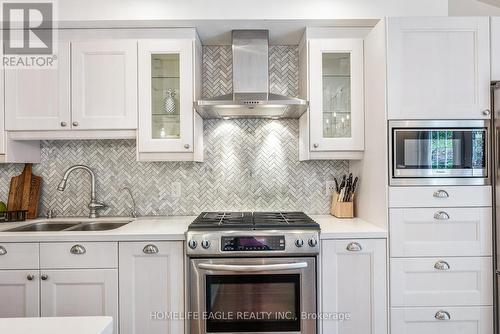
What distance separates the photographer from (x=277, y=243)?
6.58 feet

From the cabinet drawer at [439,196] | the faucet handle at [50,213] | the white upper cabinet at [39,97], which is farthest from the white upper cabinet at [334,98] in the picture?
the faucet handle at [50,213]

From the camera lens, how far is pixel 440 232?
79.9 inches

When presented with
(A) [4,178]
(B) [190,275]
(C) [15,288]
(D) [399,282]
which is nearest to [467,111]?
(D) [399,282]

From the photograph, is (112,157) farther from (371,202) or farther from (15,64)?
(371,202)

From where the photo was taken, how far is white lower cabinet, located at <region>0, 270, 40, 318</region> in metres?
2.01

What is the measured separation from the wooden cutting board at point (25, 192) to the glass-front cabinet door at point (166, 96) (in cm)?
96

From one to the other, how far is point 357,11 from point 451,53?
0.64m

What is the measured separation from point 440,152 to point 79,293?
7.34ft

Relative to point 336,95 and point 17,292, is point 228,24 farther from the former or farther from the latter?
point 17,292

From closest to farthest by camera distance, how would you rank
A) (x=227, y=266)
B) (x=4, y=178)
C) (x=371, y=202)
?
(x=227, y=266) < (x=371, y=202) < (x=4, y=178)

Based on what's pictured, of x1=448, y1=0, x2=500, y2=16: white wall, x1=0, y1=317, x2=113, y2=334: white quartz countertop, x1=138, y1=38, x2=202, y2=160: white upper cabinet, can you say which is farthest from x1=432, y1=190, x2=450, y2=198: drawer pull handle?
x1=0, y1=317, x2=113, y2=334: white quartz countertop

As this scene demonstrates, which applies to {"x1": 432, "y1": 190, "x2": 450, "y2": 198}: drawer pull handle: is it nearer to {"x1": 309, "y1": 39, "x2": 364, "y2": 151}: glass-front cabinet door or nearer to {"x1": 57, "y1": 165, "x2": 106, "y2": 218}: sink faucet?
{"x1": 309, "y1": 39, "x2": 364, "y2": 151}: glass-front cabinet door

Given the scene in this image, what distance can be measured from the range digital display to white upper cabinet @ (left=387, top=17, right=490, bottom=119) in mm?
999

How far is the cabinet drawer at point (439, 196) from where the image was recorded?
2.02 meters
